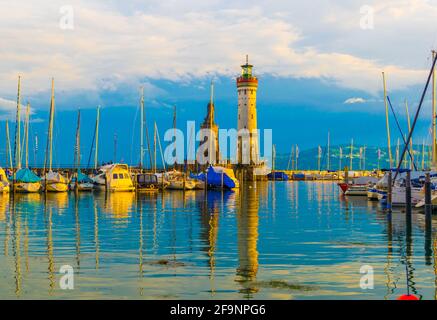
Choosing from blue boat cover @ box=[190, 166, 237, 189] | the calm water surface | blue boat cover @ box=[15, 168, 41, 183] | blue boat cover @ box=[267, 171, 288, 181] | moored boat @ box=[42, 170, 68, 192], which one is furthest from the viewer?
blue boat cover @ box=[267, 171, 288, 181]

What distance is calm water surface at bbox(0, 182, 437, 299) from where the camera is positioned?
15711 mm

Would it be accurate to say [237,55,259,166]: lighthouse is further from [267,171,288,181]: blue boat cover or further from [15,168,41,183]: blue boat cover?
[15,168,41,183]: blue boat cover

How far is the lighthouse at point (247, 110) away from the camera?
135m

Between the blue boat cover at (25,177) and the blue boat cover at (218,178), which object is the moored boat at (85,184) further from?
the blue boat cover at (218,178)

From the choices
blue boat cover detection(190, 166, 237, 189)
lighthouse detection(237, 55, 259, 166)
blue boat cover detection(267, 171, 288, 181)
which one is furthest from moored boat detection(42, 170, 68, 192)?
blue boat cover detection(267, 171, 288, 181)

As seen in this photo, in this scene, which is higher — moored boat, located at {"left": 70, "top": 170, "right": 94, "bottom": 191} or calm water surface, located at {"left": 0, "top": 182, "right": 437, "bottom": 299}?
moored boat, located at {"left": 70, "top": 170, "right": 94, "bottom": 191}

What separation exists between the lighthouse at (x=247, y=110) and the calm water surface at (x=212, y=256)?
96.9m

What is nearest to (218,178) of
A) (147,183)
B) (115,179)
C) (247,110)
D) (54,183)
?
(147,183)

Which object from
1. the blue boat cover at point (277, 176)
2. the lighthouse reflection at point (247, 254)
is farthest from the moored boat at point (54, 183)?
the blue boat cover at point (277, 176)

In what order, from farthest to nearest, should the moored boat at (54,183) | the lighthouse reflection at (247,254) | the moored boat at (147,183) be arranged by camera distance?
the moored boat at (147,183), the moored boat at (54,183), the lighthouse reflection at (247,254)

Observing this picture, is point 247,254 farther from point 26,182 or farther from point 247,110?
point 247,110

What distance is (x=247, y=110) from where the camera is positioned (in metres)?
134

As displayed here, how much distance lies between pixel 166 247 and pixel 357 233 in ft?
34.1

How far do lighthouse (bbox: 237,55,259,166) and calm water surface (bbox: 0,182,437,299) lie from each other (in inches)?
3815
